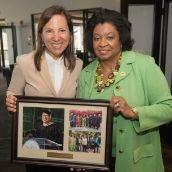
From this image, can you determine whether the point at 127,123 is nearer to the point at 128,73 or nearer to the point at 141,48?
the point at 128,73

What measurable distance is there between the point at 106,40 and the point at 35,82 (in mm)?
508

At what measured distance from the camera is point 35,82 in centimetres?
182

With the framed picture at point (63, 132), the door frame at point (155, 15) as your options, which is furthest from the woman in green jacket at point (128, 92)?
the door frame at point (155, 15)

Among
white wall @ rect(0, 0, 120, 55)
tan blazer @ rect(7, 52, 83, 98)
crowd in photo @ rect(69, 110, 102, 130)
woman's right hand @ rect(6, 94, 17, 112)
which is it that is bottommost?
crowd in photo @ rect(69, 110, 102, 130)

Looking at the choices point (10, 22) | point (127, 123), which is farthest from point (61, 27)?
point (10, 22)

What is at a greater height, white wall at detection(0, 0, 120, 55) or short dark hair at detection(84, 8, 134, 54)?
white wall at detection(0, 0, 120, 55)

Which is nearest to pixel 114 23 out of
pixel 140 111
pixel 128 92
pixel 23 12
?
pixel 128 92

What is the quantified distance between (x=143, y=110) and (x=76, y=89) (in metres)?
0.49

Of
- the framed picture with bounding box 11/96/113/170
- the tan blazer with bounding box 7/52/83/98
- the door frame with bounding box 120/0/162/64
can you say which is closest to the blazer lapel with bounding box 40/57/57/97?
the tan blazer with bounding box 7/52/83/98

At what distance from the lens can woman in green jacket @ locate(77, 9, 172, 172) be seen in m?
1.58

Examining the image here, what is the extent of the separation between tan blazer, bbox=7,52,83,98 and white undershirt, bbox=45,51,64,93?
2 cm

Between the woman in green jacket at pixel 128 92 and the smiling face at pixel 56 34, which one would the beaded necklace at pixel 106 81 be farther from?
the smiling face at pixel 56 34

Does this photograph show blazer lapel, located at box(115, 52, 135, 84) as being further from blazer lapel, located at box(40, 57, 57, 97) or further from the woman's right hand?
the woman's right hand

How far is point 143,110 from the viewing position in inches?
61.5
